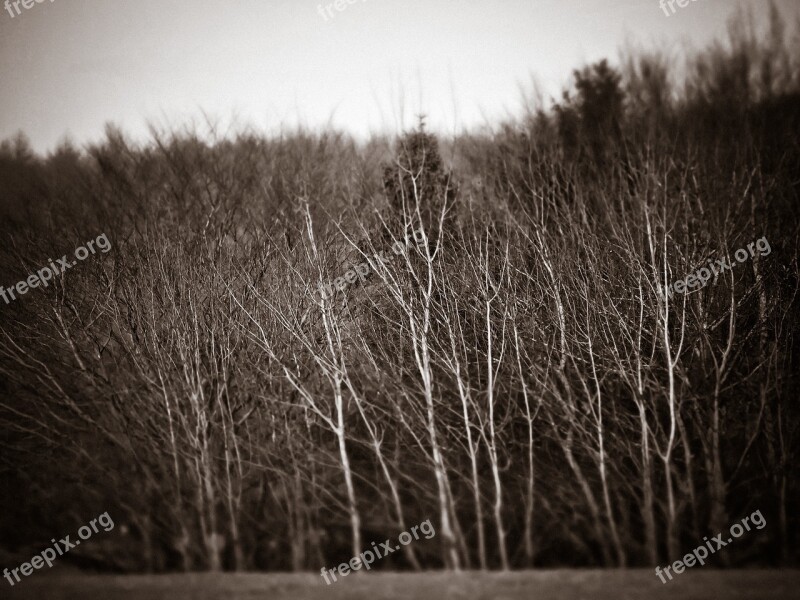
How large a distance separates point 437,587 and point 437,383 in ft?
11.2

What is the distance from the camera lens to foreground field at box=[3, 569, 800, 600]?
5.34 metres

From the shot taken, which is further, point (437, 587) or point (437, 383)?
point (437, 383)

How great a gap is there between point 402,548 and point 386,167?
8966 mm

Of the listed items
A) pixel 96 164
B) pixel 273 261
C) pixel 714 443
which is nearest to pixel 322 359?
pixel 273 261

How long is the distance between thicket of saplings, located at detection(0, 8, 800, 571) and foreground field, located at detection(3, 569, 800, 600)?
2.71ft

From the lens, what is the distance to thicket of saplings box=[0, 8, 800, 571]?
7109mm

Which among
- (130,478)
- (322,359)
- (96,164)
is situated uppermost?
(96,164)

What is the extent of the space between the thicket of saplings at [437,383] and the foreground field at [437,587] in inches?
32.5

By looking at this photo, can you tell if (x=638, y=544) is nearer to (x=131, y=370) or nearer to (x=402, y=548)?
(x=402, y=548)

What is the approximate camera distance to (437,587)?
5.66 metres

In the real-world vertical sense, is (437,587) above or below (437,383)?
below

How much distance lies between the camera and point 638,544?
6.81m

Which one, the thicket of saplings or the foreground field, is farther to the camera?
the thicket of saplings

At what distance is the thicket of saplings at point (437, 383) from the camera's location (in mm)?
7109
